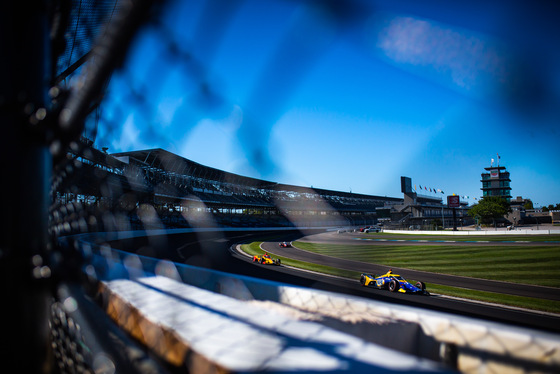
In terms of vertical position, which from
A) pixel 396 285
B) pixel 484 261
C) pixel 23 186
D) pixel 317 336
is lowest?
pixel 484 261

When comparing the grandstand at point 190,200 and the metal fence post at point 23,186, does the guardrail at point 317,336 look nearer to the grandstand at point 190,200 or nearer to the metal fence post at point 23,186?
the metal fence post at point 23,186

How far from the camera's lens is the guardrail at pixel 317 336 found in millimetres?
1277

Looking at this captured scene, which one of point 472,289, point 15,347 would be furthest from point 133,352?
point 472,289


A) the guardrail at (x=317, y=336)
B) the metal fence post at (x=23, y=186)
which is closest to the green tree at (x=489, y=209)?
the guardrail at (x=317, y=336)

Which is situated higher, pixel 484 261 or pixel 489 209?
pixel 489 209

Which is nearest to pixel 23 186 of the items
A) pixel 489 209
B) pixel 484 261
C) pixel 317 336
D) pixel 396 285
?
pixel 317 336

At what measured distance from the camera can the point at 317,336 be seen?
151 centimetres

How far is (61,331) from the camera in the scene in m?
2.31

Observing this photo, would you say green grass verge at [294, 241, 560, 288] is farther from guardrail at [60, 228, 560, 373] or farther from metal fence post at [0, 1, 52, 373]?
metal fence post at [0, 1, 52, 373]

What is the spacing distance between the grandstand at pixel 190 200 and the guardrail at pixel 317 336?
1.01 meters

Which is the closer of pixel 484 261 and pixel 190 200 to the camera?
pixel 484 261

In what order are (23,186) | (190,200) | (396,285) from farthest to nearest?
(190,200), (396,285), (23,186)

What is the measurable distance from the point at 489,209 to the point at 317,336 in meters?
56.5

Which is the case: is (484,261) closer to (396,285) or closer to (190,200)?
(396,285)
